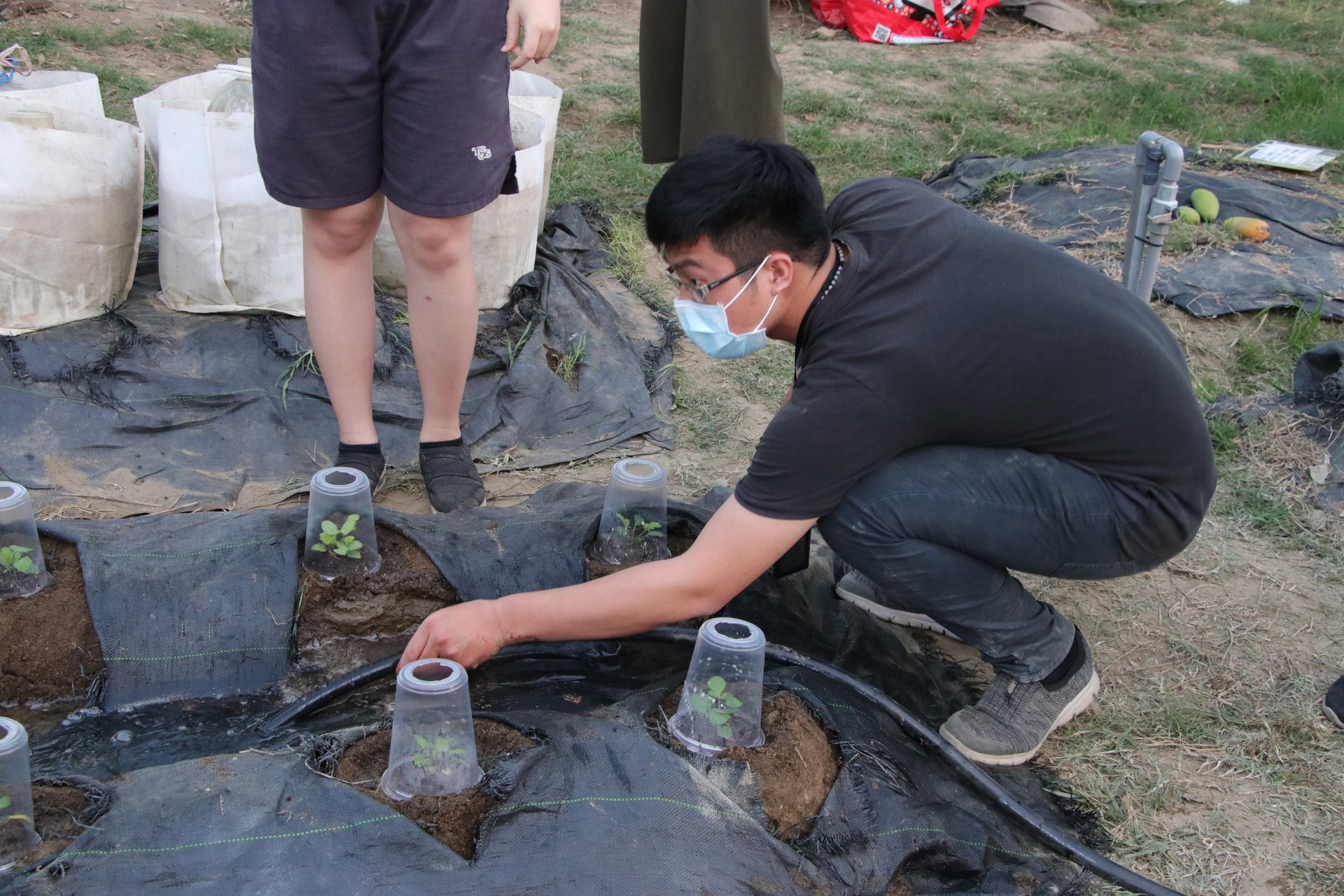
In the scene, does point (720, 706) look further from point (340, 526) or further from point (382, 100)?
point (382, 100)

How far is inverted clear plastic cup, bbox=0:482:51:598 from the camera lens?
196cm

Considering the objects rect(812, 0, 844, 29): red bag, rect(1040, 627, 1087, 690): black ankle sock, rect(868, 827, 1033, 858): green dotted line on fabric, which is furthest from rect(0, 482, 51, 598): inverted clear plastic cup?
rect(812, 0, 844, 29): red bag

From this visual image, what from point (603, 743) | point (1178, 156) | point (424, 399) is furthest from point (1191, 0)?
point (603, 743)

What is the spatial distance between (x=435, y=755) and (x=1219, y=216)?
4.31 meters

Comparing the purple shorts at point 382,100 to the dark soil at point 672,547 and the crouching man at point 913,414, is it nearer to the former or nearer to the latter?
the crouching man at point 913,414

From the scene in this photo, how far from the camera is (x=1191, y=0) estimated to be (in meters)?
9.14

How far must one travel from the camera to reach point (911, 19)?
7.77 metres

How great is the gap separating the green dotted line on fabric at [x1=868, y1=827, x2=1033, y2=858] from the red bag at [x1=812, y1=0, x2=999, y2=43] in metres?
6.96

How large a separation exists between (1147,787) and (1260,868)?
225 mm

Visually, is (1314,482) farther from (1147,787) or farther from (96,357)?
(96,357)

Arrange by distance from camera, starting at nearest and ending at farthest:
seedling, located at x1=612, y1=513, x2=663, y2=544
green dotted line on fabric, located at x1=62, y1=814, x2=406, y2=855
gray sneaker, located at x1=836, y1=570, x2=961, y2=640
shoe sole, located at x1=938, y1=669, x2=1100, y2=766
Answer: green dotted line on fabric, located at x1=62, y1=814, x2=406, y2=855 < shoe sole, located at x1=938, y1=669, x2=1100, y2=766 < seedling, located at x1=612, y1=513, x2=663, y2=544 < gray sneaker, located at x1=836, y1=570, x2=961, y2=640

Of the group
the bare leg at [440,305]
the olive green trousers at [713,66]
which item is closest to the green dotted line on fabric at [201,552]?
the bare leg at [440,305]

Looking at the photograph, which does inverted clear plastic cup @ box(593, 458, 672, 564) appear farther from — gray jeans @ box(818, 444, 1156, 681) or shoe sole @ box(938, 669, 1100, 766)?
shoe sole @ box(938, 669, 1100, 766)

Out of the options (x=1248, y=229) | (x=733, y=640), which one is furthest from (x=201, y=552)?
(x=1248, y=229)
